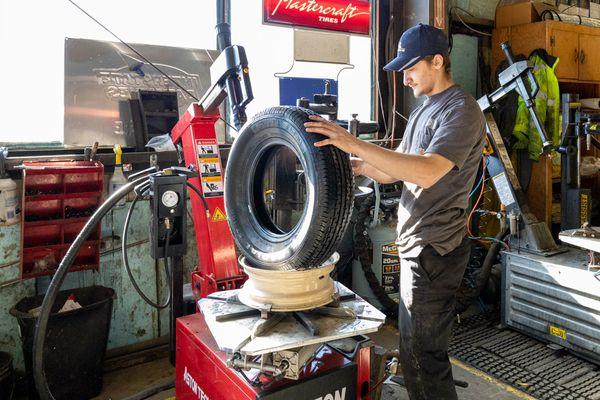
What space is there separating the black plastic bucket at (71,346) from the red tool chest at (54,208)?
224 millimetres

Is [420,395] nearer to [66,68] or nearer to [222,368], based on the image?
[222,368]

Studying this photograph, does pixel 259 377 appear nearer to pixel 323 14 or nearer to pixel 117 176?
pixel 117 176

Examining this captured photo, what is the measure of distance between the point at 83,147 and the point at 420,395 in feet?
7.38

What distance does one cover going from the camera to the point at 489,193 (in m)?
4.53

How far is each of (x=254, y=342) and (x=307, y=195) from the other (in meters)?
0.46

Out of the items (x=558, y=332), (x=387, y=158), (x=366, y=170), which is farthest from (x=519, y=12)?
(x=387, y=158)

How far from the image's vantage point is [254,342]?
142cm

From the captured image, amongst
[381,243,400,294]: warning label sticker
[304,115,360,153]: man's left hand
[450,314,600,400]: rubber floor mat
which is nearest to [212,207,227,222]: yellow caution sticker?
[304,115,360,153]: man's left hand

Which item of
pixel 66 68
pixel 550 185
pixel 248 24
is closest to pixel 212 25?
pixel 248 24

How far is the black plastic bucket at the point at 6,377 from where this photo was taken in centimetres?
230

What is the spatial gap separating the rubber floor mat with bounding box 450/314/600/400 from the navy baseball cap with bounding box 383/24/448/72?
1.84 metres

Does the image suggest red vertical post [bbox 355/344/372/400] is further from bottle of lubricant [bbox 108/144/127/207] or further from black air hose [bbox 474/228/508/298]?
black air hose [bbox 474/228/508/298]

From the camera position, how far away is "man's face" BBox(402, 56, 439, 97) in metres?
1.99

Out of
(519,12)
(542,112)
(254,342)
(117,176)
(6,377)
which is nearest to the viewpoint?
(254,342)
